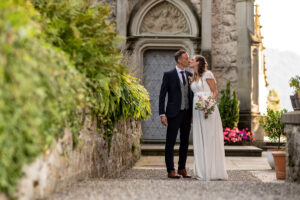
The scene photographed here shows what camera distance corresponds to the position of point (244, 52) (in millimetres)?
13328

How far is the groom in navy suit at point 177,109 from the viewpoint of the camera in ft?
22.9

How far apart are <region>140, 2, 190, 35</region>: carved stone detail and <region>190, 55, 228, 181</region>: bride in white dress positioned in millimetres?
6961

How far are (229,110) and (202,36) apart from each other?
2.35 meters

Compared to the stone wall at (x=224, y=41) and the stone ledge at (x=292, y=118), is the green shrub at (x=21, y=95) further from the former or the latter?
the stone wall at (x=224, y=41)

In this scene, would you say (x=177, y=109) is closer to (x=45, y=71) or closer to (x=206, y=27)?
(x=45, y=71)

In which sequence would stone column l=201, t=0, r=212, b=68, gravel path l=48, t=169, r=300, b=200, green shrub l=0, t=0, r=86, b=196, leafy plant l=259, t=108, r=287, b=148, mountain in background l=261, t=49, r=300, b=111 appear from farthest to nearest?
mountain in background l=261, t=49, r=300, b=111
stone column l=201, t=0, r=212, b=68
leafy plant l=259, t=108, r=287, b=148
gravel path l=48, t=169, r=300, b=200
green shrub l=0, t=0, r=86, b=196

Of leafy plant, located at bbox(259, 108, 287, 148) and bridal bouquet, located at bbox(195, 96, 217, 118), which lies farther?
leafy plant, located at bbox(259, 108, 287, 148)

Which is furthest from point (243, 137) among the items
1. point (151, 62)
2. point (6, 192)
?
point (6, 192)

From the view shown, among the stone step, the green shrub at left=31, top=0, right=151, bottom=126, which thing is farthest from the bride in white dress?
the stone step

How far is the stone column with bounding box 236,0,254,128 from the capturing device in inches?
523

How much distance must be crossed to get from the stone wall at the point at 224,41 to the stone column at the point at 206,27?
273 mm

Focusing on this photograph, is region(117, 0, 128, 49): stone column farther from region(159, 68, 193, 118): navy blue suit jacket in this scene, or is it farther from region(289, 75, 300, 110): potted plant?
region(289, 75, 300, 110): potted plant

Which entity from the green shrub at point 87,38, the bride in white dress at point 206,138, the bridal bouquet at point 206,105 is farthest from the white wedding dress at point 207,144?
the green shrub at point 87,38

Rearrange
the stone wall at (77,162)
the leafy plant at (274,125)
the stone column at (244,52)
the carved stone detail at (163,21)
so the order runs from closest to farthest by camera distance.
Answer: the stone wall at (77,162) → the leafy plant at (274,125) → the stone column at (244,52) → the carved stone detail at (163,21)
